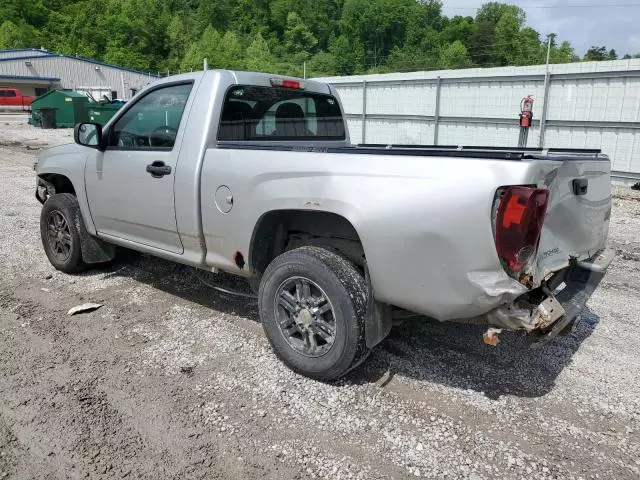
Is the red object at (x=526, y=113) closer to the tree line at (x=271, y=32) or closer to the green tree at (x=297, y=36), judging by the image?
the tree line at (x=271, y=32)

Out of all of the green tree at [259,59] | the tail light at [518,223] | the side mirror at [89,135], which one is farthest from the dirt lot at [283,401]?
the green tree at [259,59]

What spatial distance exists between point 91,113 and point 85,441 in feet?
86.8

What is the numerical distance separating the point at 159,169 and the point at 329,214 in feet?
4.94

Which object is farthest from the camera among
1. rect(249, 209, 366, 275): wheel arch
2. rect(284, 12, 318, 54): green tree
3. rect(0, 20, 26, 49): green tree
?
rect(284, 12, 318, 54): green tree

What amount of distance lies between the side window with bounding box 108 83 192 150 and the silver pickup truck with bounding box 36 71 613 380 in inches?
0.6

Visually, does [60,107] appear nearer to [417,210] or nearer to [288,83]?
[288,83]

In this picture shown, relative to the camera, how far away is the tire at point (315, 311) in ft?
10.2

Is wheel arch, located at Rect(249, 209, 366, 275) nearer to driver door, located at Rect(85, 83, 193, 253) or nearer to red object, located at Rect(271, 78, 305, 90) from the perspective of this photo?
driver door, located at Rect(85, 83, 193, 253)

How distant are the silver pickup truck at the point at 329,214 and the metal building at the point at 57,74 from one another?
5775 centimetres

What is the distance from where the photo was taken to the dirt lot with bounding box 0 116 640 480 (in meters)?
2.63

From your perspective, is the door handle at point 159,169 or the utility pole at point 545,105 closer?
the door handle at point 159,169

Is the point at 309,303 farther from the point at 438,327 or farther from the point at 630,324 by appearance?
the point at 630,324

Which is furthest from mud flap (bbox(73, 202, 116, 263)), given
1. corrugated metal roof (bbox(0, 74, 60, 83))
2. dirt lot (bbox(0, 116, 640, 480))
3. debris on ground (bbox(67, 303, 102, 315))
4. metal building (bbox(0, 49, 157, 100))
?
corrugated metal roof (bbox(0, 74, 60, 83))

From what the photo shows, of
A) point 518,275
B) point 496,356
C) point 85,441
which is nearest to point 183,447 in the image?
point 85,441
